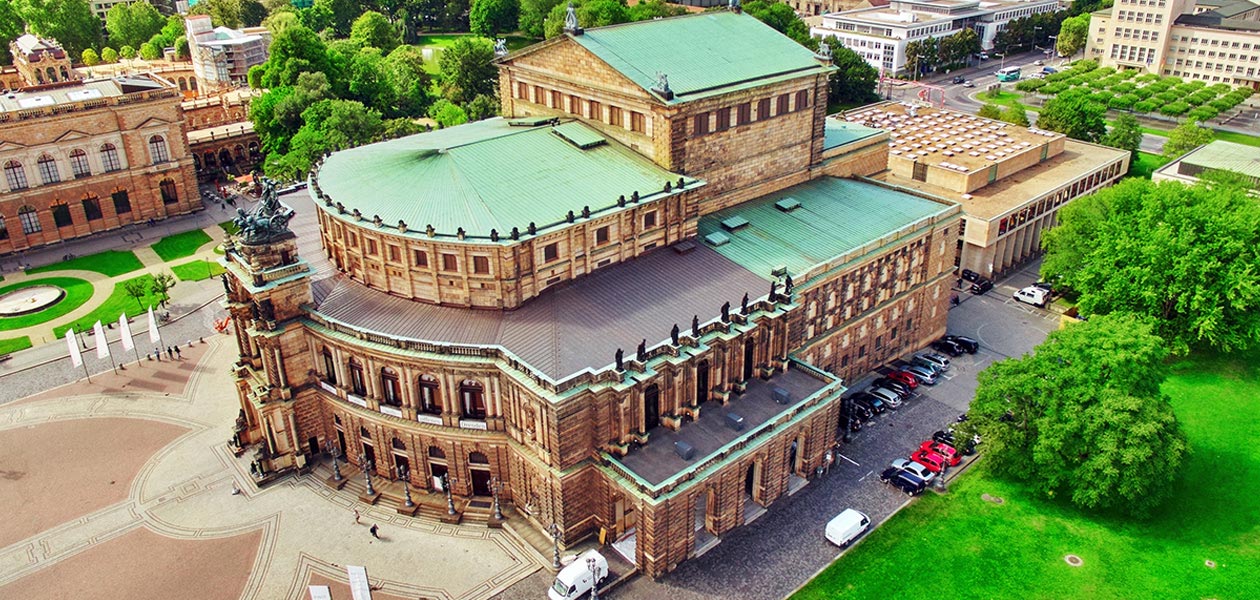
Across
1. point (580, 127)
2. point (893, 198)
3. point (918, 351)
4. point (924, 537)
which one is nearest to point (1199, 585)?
point (924, 537)

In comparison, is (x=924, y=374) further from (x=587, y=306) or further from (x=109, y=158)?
(x=109, y=158)

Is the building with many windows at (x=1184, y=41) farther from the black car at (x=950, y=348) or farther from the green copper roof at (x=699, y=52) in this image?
the green copper roof at (x=699, y=52)

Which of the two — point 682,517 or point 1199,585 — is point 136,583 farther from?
point 1199,585

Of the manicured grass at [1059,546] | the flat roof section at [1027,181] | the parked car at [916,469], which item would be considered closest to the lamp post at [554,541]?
the manicured grass at [1059,546]

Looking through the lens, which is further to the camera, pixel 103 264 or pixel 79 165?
pixel 79 165

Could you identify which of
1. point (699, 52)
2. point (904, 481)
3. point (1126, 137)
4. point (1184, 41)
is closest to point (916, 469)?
point (904, 481)

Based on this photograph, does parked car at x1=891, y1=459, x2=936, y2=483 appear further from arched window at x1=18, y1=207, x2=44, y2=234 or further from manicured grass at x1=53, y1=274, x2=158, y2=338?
arched window at x1=18, y1=207, x2=44, y2=234

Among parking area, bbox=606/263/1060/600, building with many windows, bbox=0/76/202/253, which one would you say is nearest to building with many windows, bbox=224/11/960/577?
parking area, bbox=606/263/1060/600
